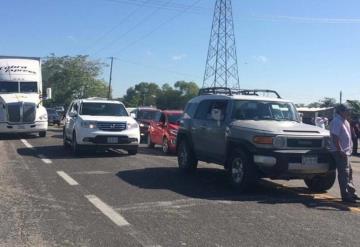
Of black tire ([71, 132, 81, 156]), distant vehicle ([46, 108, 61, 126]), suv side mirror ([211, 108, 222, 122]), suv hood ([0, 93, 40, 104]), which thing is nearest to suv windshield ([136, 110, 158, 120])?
suv hood ([0, 93, 40, 104])

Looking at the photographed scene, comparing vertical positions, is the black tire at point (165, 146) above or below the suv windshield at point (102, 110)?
below

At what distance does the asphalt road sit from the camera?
668 cm

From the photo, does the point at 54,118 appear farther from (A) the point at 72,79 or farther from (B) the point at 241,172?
(A) the point at 72,79

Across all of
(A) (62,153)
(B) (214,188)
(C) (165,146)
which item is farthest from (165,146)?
(B) (214,188)

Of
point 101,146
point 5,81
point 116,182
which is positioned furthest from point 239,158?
point 5,81

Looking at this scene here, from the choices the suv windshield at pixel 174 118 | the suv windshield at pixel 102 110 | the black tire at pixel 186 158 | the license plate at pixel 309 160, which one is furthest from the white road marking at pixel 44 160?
the license plate at pixel 309 160

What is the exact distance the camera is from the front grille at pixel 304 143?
9.70 meters

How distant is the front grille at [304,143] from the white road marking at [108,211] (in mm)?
3430

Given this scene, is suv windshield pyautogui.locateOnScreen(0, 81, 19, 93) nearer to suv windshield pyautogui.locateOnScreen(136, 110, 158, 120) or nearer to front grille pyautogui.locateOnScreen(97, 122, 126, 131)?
suv windshield pyautogui.locateOnScreen(136, 110, 158, 120)

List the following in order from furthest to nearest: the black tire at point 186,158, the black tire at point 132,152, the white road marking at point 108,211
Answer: the black tire at point 132,152 → the black tire at point 186,158 → the white road marking at point 108,211

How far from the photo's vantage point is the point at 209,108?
39.6 ft

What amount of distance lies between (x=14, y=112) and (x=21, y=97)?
1.02m

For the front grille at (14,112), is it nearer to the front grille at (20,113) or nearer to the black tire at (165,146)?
the front grille at (20,113)

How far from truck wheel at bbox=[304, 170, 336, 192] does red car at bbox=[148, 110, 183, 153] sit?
7854 millimetres
